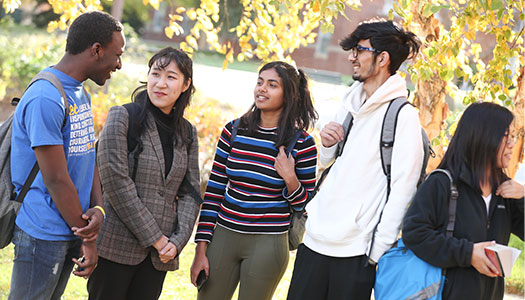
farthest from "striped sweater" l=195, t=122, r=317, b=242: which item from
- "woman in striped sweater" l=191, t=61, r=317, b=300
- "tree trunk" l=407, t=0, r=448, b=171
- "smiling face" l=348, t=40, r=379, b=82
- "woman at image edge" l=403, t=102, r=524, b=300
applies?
"tree trunk" l=407, t=0, r=448, b=171

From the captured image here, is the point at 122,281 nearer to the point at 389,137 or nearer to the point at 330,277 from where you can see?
the point at 330,277

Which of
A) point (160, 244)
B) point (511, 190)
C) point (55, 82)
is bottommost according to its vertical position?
point (160, 244)

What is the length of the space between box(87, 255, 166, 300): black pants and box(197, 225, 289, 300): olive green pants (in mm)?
328

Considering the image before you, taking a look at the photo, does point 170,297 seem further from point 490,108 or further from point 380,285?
point 490,108

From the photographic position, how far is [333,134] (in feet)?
10.9

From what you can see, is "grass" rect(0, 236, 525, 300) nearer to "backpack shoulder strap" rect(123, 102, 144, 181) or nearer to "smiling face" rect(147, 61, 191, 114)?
"backpack shoulder strap" rect(123, 102, 144, 181)

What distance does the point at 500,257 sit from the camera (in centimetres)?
272

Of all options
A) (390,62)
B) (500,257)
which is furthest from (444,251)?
(390,62)

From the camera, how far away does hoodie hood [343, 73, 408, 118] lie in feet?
10.5

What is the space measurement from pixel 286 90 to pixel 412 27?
5.68ft

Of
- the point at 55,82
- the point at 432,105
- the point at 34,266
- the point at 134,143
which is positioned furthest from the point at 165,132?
the point at 432,105

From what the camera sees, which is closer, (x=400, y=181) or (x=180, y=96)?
(x=400, y=181)

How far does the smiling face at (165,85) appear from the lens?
365cm

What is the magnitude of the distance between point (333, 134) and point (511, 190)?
949 mm
